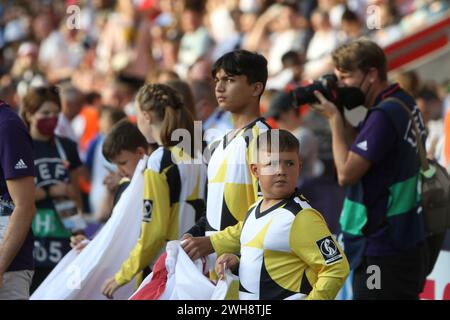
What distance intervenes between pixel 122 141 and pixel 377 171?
1645 millimetres

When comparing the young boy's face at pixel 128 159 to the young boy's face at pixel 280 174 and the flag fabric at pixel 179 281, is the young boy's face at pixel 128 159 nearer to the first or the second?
the flag fabric at pixel 179 281

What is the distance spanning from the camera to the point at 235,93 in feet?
18.9

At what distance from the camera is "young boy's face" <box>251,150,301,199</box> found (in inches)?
198

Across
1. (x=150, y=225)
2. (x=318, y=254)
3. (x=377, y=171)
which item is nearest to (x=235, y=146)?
(x=150, y=225)

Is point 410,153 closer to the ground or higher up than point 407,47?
closer to the ground

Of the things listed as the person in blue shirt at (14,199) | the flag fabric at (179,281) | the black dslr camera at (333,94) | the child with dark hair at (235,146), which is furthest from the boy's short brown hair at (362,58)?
the person in blue shirt at (14,199)

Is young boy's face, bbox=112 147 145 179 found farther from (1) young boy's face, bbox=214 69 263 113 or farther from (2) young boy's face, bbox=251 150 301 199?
(2) young boy's face, bbox=251 150 301 199

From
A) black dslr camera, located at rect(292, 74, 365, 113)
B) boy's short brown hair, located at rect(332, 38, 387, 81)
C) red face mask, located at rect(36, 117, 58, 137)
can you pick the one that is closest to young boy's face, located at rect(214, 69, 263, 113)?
black dslr camera, located at rect(292, 74, 365, 113)

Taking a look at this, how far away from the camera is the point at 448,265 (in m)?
7.39

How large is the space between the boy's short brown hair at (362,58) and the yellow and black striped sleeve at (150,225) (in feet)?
4.46

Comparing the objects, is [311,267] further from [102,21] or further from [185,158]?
[102,21]

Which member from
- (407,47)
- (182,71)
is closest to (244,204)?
(182,71)

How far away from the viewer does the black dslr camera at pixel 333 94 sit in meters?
6.47
